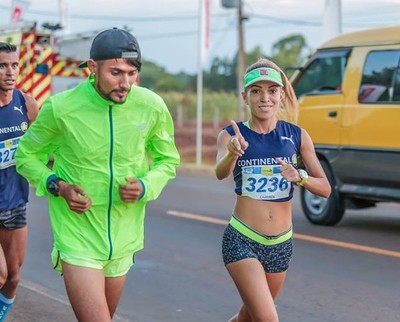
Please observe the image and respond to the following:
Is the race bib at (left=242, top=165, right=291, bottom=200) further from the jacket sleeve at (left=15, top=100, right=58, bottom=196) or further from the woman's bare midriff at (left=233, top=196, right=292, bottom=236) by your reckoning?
the jacket sleeve at (left=15, top=100, right=58, bottom=196)

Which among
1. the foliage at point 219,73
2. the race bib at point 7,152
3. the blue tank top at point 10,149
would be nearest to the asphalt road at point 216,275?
the blue tank top at point 10,149

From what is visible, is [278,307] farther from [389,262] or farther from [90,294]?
[90,294]

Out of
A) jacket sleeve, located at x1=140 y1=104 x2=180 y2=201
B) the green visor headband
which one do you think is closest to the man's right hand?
jacket sleeve, located at x1=140 y1=104 x2=180 y2=201

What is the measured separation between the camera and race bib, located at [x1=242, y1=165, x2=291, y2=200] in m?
5.22

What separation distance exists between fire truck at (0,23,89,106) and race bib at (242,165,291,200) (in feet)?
41.5

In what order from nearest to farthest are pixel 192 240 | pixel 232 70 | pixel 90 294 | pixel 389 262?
pixel 90 294 → pixel 389 262 → pixel 192 240 → pixel 232 70

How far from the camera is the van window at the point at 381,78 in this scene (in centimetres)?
1107

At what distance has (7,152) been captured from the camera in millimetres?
6117

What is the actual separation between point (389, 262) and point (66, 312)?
356 cm

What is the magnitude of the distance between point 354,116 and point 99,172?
722 centimetres

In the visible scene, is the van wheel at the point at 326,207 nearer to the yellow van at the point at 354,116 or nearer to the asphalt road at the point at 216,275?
the yellow van at the point at 354,116

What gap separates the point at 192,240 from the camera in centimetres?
1115

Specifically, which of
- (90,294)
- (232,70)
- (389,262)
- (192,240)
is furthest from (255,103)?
(232,70)

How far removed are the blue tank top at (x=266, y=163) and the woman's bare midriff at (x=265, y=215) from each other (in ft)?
0.11
